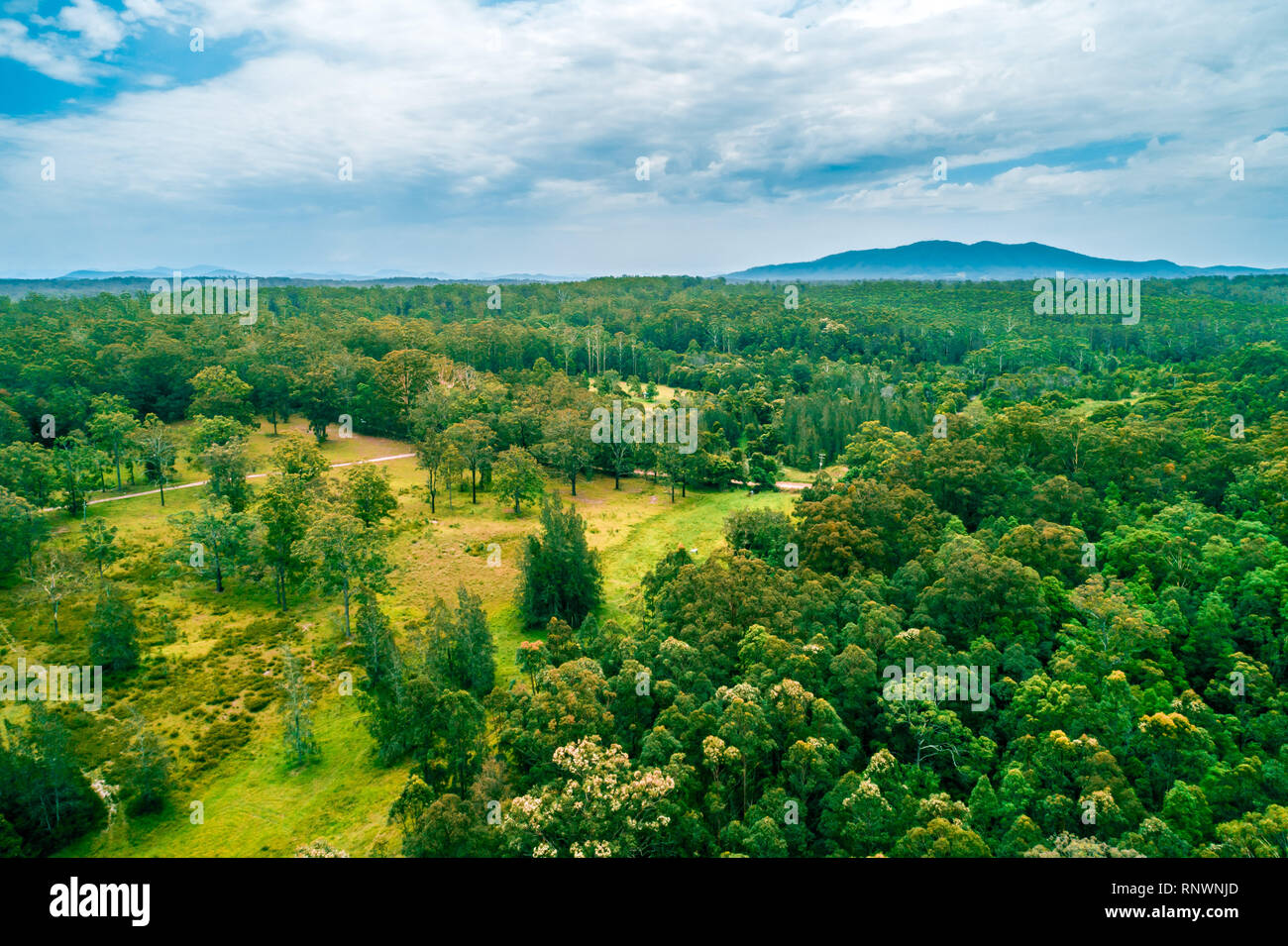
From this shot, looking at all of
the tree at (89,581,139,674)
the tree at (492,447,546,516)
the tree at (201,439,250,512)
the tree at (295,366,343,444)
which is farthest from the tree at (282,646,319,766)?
the tree at (295,366,343,444)

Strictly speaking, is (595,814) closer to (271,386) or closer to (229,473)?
(229,473)

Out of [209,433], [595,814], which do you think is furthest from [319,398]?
[595,814]

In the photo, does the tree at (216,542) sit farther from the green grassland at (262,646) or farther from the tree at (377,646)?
the tree at (377,646)

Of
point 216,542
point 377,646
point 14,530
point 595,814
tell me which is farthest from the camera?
point 216,542

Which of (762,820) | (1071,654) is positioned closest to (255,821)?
(762,820)

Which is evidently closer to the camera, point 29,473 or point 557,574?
point 557,574
